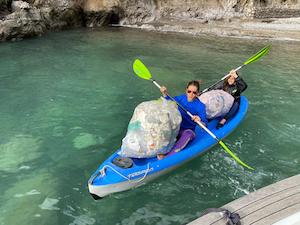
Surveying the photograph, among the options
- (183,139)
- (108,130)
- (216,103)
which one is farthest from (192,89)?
(108,130)

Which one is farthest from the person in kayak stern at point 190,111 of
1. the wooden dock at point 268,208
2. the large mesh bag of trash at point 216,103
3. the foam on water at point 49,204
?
the wooden dock at point 268,208

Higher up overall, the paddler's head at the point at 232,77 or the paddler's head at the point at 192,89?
the paddler's head at the point at 192,89

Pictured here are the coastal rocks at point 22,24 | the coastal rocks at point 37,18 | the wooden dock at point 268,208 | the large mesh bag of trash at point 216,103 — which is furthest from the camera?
the coastal rocks at point 37,18

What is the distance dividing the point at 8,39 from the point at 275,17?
42.6 feet

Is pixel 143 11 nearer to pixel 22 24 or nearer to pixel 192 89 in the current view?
pixel 22 24

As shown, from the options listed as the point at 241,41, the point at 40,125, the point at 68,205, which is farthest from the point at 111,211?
the point at 241,41

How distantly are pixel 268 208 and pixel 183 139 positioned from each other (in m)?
2.25

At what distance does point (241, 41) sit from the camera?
14.4 meters

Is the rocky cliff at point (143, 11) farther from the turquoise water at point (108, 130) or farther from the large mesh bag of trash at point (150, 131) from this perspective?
the large mesh bag of trash at point (150, 131)

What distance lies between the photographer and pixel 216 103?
5.89 meters

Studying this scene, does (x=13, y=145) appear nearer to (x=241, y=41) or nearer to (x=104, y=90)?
(x=104, y=90)

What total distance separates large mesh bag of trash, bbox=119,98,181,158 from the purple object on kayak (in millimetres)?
209

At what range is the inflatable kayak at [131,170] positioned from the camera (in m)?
4.20

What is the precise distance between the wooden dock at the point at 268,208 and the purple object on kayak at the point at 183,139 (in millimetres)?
1853
